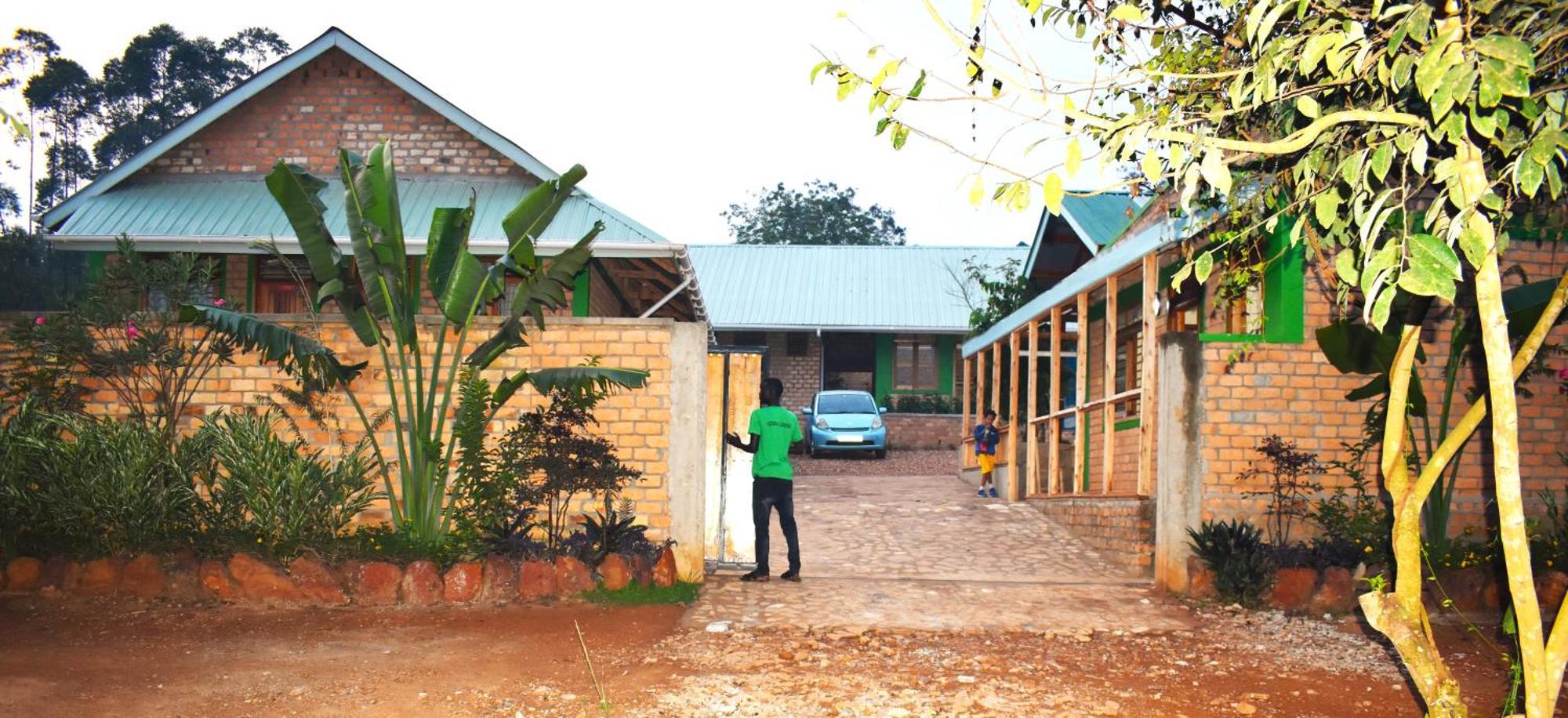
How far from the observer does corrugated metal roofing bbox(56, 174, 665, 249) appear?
1416 cm

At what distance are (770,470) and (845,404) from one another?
15.8m

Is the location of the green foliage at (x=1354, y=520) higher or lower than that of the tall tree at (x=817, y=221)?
lower

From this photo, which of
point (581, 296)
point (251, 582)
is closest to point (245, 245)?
point (581, 296)

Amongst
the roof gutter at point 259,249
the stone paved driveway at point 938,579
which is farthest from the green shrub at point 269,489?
the roof gutter at point 259,249

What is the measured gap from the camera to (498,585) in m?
8.75

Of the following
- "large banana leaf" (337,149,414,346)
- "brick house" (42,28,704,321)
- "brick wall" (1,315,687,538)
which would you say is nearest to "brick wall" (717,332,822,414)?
"brick house" (42,28,704,321)

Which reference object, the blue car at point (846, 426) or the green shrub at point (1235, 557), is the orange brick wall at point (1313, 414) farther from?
the blue car at point (846, 426)

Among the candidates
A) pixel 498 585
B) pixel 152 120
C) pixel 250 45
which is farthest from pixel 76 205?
pixel 250 45

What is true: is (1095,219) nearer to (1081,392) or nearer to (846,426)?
(1081,392)

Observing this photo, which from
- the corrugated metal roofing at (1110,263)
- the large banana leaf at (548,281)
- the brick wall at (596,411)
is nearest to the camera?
the large banana leaf at (548,281)

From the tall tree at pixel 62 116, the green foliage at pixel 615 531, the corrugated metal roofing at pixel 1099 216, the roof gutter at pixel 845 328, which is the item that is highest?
the tall tree at pixel 62 116

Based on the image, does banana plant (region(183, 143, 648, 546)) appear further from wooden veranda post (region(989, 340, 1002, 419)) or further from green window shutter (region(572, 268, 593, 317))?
wooden veranda post (region(989, 340, 1002, 419))

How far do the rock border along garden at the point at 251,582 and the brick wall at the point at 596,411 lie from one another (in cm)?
114

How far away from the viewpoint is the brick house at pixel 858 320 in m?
28.5
